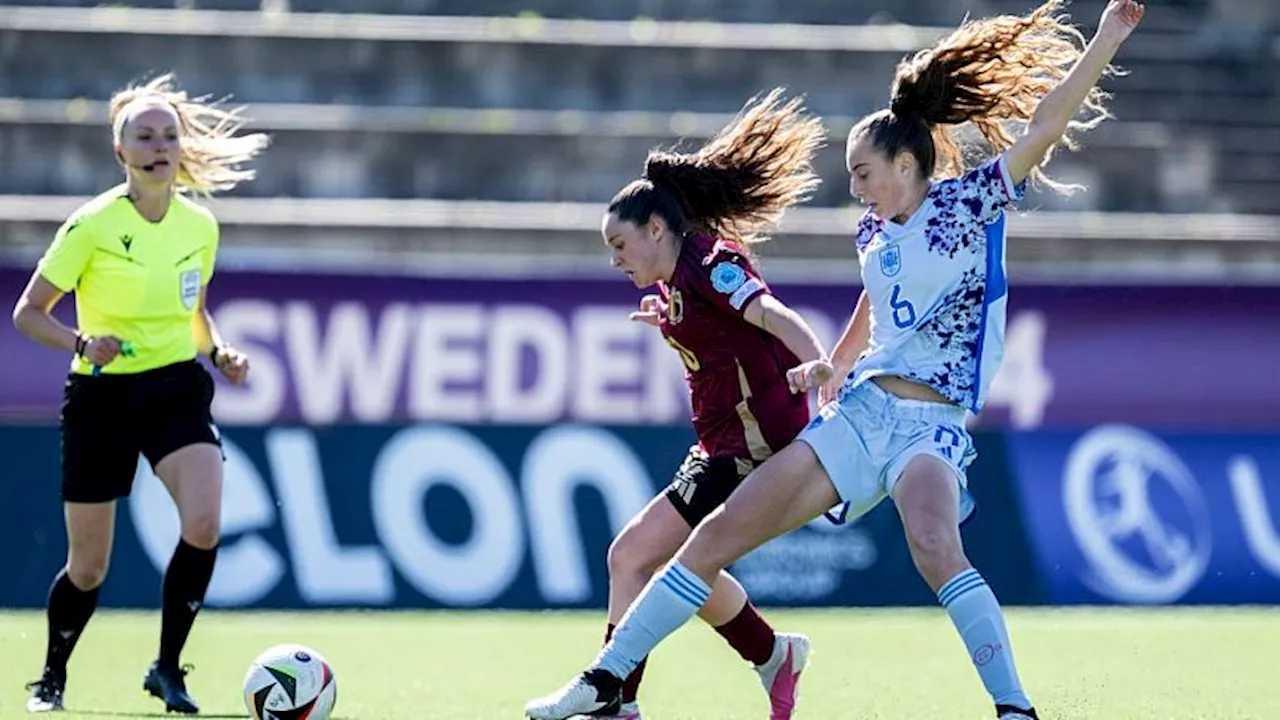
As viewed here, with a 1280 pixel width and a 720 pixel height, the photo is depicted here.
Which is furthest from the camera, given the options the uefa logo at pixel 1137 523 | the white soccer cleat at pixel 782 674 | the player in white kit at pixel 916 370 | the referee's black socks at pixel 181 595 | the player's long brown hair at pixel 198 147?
the uefa logo at pixel 1137 523

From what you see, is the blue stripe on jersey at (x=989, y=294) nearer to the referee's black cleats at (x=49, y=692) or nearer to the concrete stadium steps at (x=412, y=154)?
the referee's black cleats at (x=49, y=692)

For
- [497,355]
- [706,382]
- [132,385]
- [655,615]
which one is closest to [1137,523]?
[497,355]

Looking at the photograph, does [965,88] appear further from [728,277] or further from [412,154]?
[412,154]

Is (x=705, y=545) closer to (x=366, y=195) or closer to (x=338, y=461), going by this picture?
(x=338, y=461)

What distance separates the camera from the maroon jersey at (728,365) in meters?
7.06

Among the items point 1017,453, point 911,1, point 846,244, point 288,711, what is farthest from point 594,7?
point 288,711

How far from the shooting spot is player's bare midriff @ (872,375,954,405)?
6.48m

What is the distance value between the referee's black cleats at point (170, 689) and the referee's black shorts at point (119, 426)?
662 millimetres

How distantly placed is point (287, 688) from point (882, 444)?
1.92 m

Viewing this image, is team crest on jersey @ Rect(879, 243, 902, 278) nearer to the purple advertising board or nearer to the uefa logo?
the purple advertising board

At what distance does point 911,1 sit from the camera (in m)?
19.1

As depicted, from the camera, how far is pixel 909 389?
21.3ft

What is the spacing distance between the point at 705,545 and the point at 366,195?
35.2ft

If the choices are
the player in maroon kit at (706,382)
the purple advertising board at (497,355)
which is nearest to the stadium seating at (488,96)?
the purple advertising board at (497,355)
